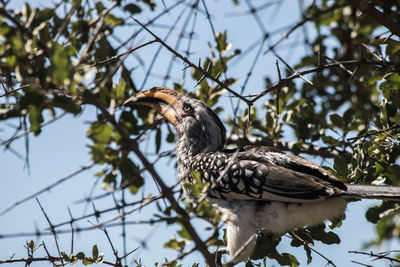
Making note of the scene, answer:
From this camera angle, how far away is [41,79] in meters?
1.72

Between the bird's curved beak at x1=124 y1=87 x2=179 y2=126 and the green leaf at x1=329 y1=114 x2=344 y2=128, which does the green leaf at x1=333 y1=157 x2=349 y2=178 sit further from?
the bird's curved beak at x1=124 y1=87 x2=179 y2=126

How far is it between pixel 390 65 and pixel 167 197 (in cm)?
170

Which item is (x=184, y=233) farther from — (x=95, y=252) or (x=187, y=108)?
(x=187, y=108)

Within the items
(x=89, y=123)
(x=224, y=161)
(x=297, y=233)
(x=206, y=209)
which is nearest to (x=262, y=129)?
(x=224, y=161)

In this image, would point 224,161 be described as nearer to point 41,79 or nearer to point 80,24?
point 80,24

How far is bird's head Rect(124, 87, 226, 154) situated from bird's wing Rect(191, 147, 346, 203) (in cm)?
44

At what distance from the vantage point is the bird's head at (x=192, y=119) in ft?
12.1

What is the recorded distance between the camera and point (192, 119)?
12.5 feet

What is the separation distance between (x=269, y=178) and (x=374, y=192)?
1.95ft

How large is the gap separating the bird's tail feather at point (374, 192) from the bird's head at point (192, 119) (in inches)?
46.6

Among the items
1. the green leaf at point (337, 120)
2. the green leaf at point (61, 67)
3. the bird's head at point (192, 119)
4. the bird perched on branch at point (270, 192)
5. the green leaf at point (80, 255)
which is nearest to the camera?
the green leaf at point (61, 67)

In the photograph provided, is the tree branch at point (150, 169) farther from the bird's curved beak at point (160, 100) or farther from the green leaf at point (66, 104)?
the bird's curved beak at point (160, 100)

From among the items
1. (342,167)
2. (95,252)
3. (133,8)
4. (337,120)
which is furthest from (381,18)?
(95,252)

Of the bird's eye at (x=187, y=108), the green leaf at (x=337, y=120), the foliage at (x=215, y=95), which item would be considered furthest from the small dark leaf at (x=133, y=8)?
the green leaf at (x=337, y=120)
